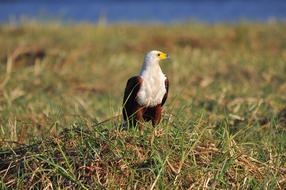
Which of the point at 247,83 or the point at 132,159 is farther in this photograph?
the point at 247,83

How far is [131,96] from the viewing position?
4.48 m

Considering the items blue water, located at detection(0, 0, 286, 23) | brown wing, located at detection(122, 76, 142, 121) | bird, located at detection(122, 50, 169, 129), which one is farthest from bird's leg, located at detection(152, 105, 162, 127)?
blue water, located at detection(0, 0, 286, 23)

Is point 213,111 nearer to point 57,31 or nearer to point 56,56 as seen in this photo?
point 56,56

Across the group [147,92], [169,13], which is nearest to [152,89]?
[147,92]

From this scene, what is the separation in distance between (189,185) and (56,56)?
20.8ft

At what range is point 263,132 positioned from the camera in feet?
17.3

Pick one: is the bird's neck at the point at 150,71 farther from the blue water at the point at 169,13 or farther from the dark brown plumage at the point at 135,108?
the blue water at the point at 169,13

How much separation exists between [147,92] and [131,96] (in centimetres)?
13

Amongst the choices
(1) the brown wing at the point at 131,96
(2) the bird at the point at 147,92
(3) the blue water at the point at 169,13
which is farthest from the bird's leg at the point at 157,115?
(3) the blue water at the point at 169,13

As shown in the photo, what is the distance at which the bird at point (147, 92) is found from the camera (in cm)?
439

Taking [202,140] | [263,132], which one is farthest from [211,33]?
[202,140]

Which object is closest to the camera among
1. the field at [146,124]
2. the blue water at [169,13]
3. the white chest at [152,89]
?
the field at [146,124]

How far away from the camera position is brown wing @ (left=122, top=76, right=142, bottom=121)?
173 inches

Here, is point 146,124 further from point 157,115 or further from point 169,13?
point 169,13
